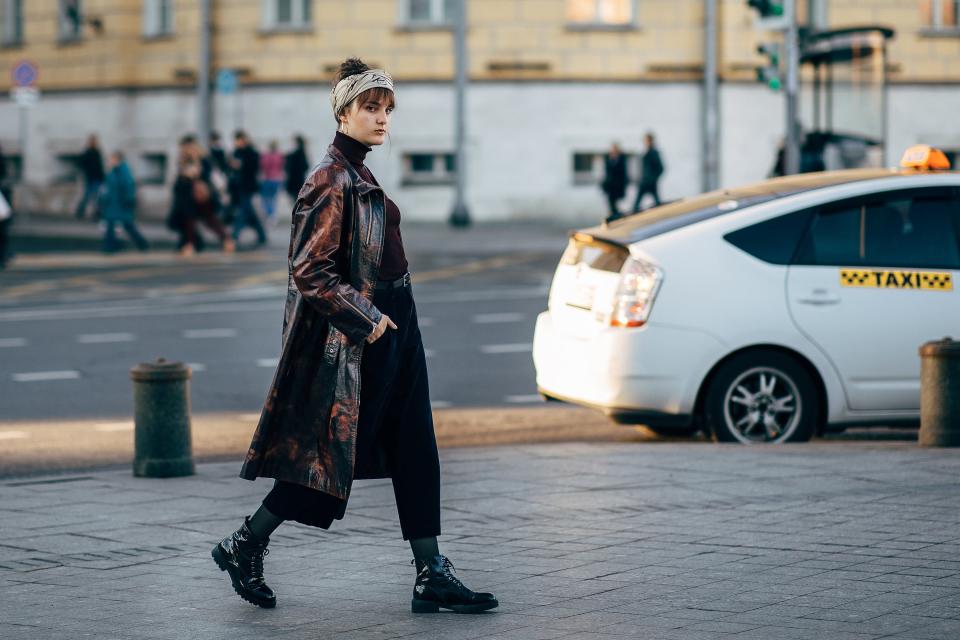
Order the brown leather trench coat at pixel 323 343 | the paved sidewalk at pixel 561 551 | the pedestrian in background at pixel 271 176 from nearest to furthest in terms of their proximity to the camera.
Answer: the paved sidewalk at pixel 561 551
the brown leather trench coat at pixel 323 343
the pedestrian in background at pixel 271 176

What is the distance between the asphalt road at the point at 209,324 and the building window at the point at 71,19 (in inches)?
429

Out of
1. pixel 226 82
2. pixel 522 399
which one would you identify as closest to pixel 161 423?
pixel 522 399

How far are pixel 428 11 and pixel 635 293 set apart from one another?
25893 millimetres

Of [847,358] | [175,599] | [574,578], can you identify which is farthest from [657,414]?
[175,599]

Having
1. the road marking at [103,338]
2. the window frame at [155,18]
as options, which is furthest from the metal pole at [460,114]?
the road marking at [103,338]

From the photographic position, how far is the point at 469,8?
113ft

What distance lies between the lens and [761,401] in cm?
989

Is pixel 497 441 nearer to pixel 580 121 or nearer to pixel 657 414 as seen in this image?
pixel 657 414

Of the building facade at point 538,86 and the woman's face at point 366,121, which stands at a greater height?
the building facade at point 538,86

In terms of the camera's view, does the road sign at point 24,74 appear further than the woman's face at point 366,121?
Yes

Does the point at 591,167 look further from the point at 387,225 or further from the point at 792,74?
the point at 387,225

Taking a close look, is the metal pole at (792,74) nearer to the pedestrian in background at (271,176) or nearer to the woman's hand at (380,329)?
the pedestrian in background at (271,176)

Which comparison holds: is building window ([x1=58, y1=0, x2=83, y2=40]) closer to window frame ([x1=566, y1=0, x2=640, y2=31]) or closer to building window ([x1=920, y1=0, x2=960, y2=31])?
window frame ([x1=566, y1=0, x2=640, y2=31])

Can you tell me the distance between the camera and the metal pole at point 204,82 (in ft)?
115
